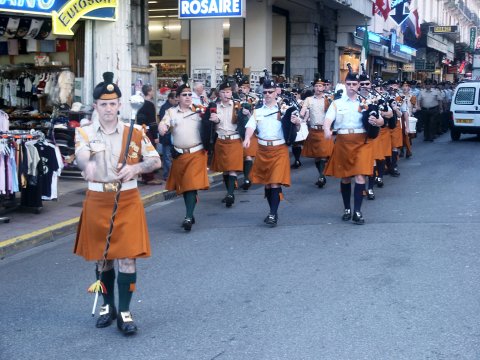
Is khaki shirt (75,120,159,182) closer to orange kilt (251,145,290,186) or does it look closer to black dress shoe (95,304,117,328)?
black dress shoe (95,304,117,328)

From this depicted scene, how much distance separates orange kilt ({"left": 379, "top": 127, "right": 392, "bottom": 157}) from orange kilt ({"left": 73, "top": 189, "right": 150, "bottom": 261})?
7809 millimetres

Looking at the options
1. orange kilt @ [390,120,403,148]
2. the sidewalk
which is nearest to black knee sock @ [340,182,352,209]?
the sidewalk

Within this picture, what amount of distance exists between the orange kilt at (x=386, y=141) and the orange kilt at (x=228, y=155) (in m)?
2.85

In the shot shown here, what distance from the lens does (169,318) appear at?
5.65 m

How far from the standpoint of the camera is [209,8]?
52.0 feet

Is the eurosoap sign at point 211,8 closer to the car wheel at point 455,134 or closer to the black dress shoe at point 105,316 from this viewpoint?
the car wheel at point 455,134

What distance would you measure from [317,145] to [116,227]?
28.4 ft

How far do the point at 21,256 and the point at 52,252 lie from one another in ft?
1.12

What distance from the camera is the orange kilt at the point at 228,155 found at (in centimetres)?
1086

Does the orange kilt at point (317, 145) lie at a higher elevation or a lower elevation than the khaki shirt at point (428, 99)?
lower

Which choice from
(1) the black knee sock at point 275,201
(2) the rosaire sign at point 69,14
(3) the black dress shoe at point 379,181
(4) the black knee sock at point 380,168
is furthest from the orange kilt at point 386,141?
(2) the rosaire sign at point 69,14

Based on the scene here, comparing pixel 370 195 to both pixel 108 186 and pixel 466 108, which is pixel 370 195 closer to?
pixel 108 186

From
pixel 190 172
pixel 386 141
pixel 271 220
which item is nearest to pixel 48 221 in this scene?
pixel 190 172

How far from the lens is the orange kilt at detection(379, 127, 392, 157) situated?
1251 cm
